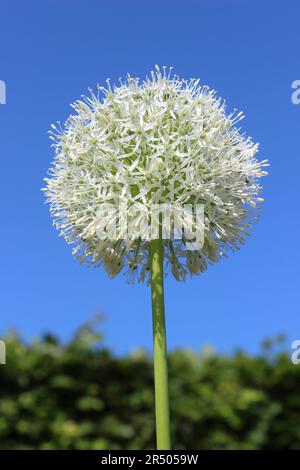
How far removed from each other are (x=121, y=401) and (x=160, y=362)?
153 centimetres

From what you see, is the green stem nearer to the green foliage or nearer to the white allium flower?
the white allium flower

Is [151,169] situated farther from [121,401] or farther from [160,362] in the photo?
[121,401]

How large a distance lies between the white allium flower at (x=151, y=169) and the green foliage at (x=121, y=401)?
3.73ft

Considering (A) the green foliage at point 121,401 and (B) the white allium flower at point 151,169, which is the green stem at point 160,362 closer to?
(B) the white allium flower at point 151,169

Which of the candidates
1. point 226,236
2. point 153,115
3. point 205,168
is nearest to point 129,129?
point 153,115

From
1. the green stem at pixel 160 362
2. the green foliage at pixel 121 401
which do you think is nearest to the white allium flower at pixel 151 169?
the green stem at pixel 160 362

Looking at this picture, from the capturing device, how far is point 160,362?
2650 mm

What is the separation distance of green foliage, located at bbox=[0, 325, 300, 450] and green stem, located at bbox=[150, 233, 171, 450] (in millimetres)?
1401

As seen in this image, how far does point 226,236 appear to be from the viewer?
10.3ft

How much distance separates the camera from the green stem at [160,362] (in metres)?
2.61

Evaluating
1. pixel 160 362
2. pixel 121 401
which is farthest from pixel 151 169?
pixel 121 401

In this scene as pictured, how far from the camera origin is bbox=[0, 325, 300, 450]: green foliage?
3938 millimetres

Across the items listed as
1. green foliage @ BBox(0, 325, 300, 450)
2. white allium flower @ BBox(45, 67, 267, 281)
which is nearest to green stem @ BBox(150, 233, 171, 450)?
white allium flower @ BBox(45, 67, 267, 281)
